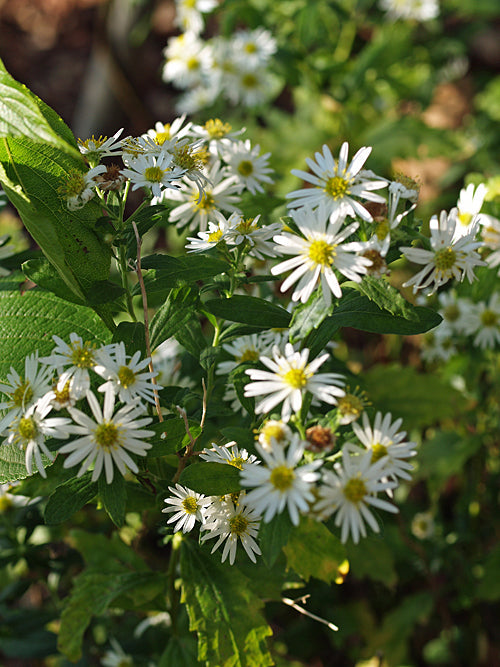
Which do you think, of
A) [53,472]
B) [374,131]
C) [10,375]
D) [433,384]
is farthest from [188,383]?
[374,131]

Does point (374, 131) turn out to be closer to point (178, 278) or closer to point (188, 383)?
point (188, 383)

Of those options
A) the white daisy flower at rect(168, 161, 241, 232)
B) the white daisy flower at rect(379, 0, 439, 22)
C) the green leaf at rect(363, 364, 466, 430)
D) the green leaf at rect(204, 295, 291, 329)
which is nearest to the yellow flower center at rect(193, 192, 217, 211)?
the white daisy flower at rect(168, 161, 241, 232)

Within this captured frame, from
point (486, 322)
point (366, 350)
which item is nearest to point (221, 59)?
point (366, 350)

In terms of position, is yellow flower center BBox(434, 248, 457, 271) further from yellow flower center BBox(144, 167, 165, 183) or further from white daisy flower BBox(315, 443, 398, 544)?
yellow flower center BBox(144, 167, 165, 183)

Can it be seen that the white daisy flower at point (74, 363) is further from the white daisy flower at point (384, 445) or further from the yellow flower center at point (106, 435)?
the white daisy flower at point (384, 445)

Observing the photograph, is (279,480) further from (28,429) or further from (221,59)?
(221,59)

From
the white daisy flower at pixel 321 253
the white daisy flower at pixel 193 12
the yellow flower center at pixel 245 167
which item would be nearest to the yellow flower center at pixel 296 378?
the white daisy flower at pixel 321 253
